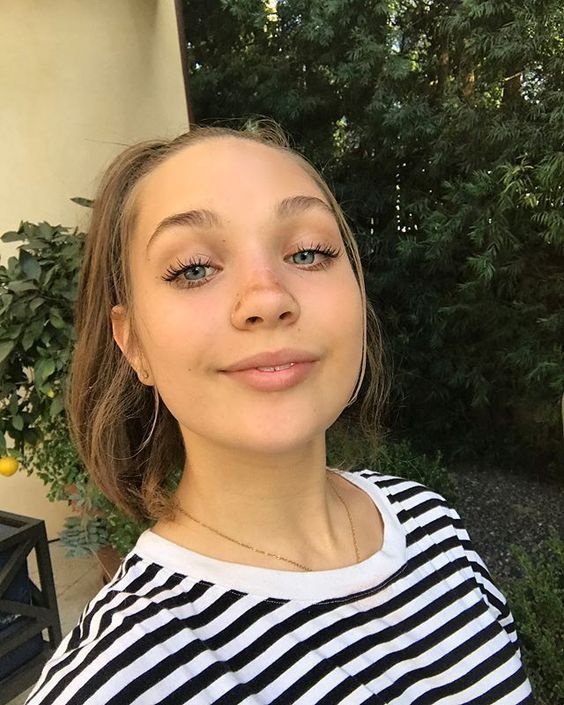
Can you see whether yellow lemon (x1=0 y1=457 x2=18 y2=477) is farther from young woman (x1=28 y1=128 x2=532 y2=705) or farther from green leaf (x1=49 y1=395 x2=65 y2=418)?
young woman (x1=28 y1=128 x2=532 y2=705)

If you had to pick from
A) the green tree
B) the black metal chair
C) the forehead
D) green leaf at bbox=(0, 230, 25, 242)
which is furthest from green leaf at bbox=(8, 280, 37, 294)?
the forehead

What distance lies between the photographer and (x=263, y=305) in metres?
0.78

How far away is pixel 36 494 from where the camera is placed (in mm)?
3203

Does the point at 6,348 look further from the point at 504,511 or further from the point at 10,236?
the point at 504,511

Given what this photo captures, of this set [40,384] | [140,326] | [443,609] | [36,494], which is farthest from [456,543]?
[36,494]

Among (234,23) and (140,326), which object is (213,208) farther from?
(234,23)

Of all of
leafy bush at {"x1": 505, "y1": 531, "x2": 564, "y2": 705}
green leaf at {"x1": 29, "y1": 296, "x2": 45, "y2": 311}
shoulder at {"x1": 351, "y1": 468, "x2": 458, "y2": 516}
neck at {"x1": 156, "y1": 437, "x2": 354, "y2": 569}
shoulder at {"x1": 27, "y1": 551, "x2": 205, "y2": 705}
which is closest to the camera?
shoulder at {"x1": 27, "y1": 551, "x2": 205, "y2": 705}

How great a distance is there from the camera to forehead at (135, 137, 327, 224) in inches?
34.0

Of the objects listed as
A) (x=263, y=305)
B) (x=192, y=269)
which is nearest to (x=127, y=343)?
(x=192, y=269)

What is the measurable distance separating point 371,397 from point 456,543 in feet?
1.30

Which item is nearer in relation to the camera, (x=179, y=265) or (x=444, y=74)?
(x=179, y=265)

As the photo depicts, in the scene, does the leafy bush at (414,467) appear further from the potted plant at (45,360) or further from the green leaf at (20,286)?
the green leaf at (20,286)

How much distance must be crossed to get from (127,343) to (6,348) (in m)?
1.24

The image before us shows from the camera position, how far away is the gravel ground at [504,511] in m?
2.61
